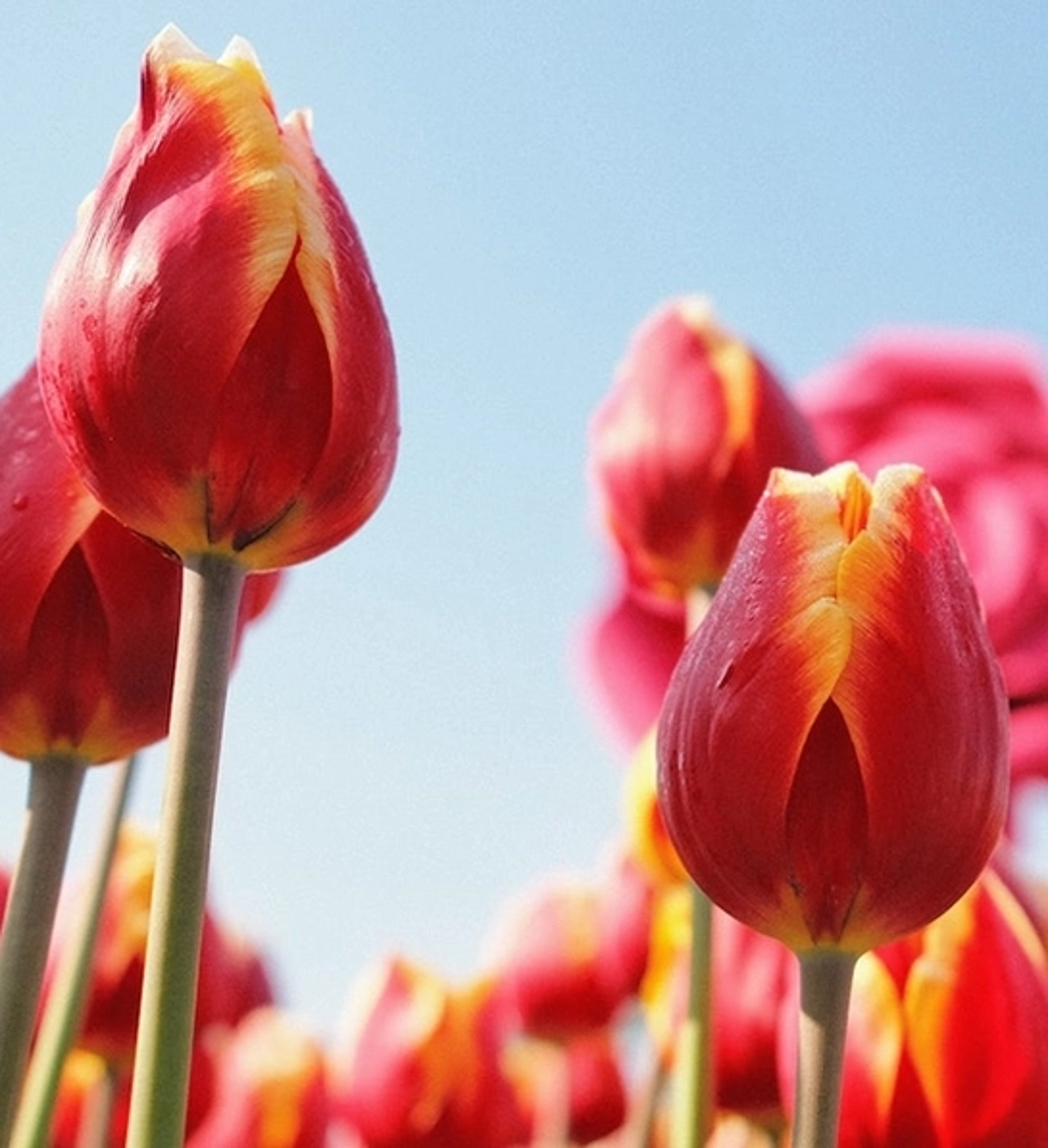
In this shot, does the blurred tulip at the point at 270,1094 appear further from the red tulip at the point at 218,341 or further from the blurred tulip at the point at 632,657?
the red tulip at the point at 218,341

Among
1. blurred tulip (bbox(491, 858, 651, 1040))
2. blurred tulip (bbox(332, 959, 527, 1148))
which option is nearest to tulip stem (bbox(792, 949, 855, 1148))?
blurred tulip (bbox(332, 959, 527, 1148))

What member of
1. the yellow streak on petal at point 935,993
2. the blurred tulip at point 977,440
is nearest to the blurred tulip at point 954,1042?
the yellow streak on petal at point 935,993

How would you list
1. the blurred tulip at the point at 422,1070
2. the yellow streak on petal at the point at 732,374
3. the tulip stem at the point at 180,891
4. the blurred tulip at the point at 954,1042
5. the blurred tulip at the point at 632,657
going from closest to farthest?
1. the tulip stem at the point at 180,891
2. the blurred tulip at the point at 954,1042
3. the yellow streak on petal at the point at 732,374
4. the blurred tulip at the point at 422,1070
5. the blurred tulip at the point at 632,657

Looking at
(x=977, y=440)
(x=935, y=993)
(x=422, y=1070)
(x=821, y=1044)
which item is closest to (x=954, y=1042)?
(x=935, y=993)

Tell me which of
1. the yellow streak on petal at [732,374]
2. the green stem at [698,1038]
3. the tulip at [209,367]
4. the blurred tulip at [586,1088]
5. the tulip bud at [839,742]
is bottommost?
the blurred tulip at [586,1088]

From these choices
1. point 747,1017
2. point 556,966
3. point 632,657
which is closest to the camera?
point 747,1017

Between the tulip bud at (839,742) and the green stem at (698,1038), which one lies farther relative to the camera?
the green stem at (698,1038)

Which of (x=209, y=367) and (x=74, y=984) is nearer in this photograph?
(x=209, y=367)

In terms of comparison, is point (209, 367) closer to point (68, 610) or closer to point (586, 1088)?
point (68, 610)

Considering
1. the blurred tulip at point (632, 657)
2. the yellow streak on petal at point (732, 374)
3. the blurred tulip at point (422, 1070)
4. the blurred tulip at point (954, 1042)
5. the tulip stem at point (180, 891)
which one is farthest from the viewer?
the blurred tulip at point (632, 657)
